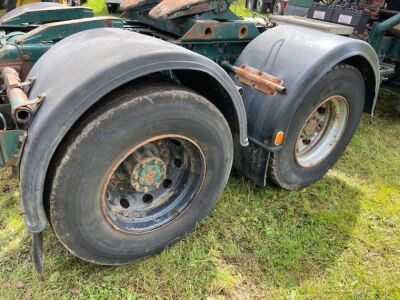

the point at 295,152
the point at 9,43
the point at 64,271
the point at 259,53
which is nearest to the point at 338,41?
the point at 259,53

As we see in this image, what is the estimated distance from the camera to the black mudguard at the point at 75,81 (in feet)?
5.32

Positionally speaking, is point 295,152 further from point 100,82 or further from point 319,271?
point 100,82

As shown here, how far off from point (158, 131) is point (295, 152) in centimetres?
129

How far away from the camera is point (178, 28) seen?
2768 mm

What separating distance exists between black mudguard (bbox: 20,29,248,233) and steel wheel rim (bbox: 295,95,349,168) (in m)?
1.36

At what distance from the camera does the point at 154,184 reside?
7.39 feet

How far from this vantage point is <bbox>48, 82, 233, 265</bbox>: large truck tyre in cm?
178

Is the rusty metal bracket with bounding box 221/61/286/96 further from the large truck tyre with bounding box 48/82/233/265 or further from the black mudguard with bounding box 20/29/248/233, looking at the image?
the black mudguard with bounding box 20/29/248/233

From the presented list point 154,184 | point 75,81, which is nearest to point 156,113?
point 75,81

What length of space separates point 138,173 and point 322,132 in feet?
5.70

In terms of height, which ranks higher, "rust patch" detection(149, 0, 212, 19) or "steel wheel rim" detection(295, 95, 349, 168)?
"rust patch" detection(149, 0, 212, 19)

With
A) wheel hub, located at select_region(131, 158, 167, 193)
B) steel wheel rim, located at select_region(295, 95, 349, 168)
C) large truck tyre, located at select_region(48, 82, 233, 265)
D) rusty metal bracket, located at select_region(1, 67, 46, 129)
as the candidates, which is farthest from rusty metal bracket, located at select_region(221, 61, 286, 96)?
rusty metal bracket, located at select_region(1, 67, 46, 129)

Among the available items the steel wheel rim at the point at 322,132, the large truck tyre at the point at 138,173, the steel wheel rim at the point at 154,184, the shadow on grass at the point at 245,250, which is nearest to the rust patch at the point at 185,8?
the large truck tyre at the point at 138,173

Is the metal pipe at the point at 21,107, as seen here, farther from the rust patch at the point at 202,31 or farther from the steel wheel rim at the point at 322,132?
the steel wheel rim at the point at 322,132
